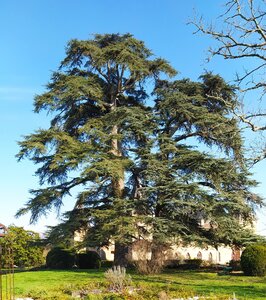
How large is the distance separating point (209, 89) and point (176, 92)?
7.06ft

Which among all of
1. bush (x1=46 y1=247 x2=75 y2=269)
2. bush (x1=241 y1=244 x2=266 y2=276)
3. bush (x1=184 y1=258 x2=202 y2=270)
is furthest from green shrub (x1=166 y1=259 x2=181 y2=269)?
bush (x1=241 y1=244 x2=266 y2=276)

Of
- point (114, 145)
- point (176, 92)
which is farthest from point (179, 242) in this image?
point (176, 92)

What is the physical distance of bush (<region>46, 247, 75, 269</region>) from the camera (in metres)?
25.8

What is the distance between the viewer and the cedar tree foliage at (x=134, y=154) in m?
20.5

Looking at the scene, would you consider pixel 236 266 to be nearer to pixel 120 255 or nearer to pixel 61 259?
pixel 120 255

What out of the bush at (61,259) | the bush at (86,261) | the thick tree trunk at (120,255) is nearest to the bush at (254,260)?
the thick tree trunk at (120,255)

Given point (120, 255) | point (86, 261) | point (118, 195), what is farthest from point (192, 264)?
point (118, 195)

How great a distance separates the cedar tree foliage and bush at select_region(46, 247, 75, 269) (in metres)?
4.17

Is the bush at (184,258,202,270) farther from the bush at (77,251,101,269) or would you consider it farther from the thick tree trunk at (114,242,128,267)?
the bush at (77,251,101,269)

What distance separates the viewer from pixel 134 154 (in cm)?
2269

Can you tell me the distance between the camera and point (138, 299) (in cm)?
1077

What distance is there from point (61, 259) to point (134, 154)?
28.1ft

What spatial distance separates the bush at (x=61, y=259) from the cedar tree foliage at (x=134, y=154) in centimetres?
417

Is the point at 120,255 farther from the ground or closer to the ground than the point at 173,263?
farther from the ground
